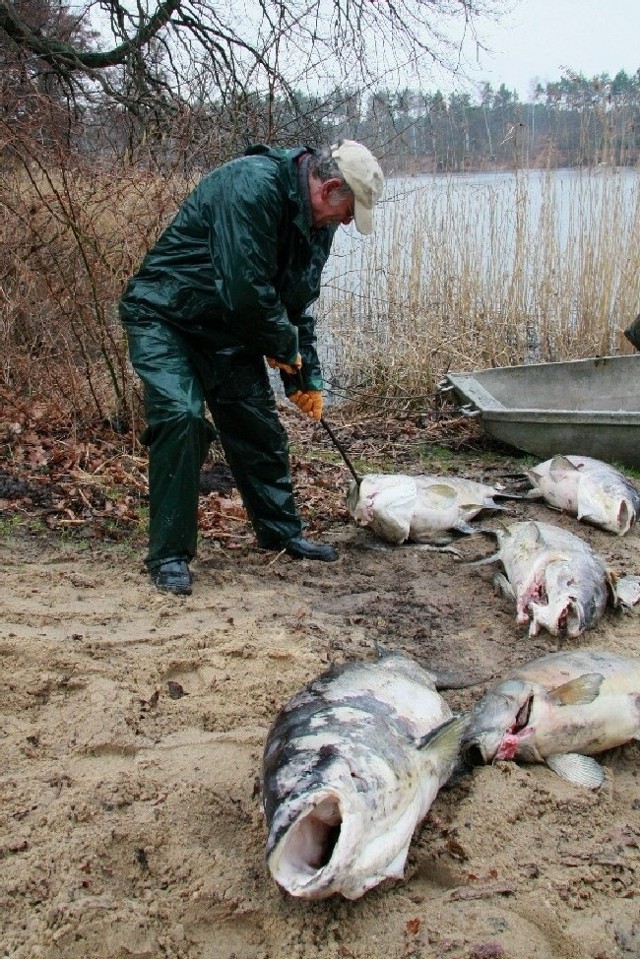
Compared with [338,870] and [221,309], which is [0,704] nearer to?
[338,870]

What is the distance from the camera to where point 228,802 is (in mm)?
2877

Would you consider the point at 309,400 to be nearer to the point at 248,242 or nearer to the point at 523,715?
the point at 248,242

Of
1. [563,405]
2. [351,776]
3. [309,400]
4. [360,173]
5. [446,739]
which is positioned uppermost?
[360,173]

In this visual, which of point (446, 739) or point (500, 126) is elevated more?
point (500, 126)

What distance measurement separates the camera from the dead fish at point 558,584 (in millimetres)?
4094

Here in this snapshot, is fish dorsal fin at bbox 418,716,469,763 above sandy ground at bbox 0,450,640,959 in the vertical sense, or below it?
above

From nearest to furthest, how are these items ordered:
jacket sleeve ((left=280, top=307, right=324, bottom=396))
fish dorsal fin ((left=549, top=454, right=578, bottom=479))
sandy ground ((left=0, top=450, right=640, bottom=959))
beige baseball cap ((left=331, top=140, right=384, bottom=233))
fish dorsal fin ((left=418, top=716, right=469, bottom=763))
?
sandy ground ((left=0, top=450, right=640, bottom=959)), fish dorsal fin ((left=418, top=716, right=469, bottom=763)), beige baseball cap ((left=331, top=140, right=384, bottom=233)), jacket sleeve ((left=280, top=307, right=324, bottom=396)), fish dorsal fin ((left=549, top=454, right=578, bottom=479))

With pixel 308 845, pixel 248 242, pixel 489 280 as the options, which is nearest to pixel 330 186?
pixel 248 242

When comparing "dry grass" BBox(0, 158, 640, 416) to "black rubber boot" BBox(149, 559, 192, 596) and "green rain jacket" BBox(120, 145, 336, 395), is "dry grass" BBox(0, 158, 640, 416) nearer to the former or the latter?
"green rain jacket" BBox(120, 145, 336, 395)

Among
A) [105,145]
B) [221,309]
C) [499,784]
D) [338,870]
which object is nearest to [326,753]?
[338,870]

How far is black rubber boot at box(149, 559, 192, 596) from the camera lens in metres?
4.43

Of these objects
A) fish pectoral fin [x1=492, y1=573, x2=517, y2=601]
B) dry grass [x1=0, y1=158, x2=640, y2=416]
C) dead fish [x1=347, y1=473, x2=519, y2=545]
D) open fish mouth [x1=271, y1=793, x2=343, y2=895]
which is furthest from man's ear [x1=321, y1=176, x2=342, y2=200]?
dry grass [x1=0, y1=158, x2=640, y2=416]

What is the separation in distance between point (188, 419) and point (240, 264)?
771 millimetres

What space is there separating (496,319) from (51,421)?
15.1ft
